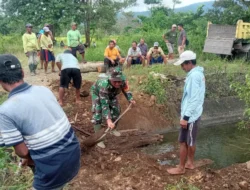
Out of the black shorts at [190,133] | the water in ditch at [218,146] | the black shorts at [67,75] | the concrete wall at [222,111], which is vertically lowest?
the water in ditch at [218,146]

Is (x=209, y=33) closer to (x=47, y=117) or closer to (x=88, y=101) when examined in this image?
(x=88, y=101)

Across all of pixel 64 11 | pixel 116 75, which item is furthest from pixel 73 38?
pixel 116 75

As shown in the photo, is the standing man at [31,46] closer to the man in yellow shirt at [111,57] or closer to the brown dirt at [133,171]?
the man in yellow shirt at [111,57]

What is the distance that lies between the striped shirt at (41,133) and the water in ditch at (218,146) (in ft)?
13.2

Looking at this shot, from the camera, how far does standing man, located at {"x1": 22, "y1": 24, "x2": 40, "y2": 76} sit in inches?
400

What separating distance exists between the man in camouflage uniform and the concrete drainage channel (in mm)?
1438

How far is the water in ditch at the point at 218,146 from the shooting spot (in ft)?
22.0

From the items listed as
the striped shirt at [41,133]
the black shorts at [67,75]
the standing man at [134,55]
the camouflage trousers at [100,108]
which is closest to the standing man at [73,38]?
the standing man at [134,55]

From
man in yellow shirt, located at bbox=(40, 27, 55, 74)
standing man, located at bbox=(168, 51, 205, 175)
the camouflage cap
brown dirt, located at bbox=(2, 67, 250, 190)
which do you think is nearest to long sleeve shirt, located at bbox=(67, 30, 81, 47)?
man in yellow shirt, located at bbox=(40, 27, 55, 74)

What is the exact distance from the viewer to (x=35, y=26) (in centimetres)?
1647

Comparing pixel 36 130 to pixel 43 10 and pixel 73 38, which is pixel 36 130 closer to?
pixel 73 38

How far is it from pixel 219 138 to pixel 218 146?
0.59m

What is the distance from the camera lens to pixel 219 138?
807 cm

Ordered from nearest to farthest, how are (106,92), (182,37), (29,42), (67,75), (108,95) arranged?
(106,92)
(108,95)
(67,75)
(29,42)
(182,37)
